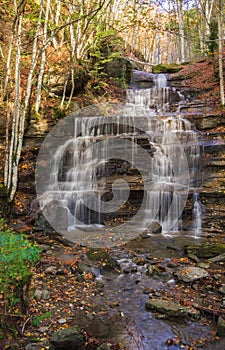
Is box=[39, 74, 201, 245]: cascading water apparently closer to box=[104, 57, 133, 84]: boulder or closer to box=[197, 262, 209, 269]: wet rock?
box=[197, 262, 209, 269]: wet rock

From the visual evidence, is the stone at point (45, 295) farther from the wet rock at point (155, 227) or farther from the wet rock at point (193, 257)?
the wet rock at point (155, 227)

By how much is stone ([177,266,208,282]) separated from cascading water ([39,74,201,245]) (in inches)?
118

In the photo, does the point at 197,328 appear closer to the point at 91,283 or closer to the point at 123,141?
the point at 91,283

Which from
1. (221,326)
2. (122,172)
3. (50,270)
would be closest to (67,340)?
(221,326)

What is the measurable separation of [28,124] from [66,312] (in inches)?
329

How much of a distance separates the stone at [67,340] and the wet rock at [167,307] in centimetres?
141

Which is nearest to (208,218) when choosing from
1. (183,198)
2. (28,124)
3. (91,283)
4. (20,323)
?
(183,198)

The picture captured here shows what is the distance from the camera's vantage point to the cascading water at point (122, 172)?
9156 mm

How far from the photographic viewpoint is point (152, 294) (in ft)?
16.6

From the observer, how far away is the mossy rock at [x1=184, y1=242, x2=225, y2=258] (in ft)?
22.0

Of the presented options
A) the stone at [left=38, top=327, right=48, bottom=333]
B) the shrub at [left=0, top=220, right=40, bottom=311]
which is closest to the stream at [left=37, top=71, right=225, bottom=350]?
the stone at [left=38, top=327, right=48, bottom=333]

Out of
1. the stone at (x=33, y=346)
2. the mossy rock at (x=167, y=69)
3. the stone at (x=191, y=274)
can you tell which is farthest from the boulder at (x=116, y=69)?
the stone at (x=33, y=346)

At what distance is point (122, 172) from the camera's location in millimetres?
10234

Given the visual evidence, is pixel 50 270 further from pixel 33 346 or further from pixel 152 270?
pixel 33 346
